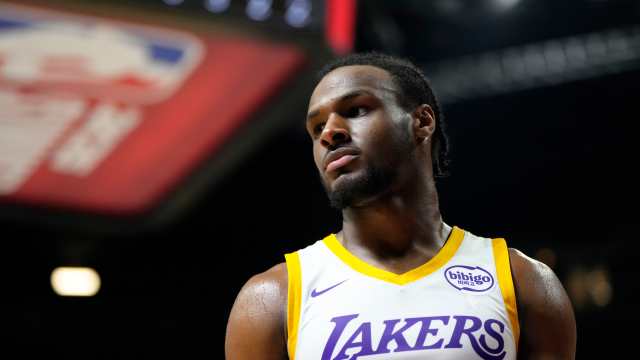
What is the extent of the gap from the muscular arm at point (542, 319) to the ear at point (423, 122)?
50 centimetres

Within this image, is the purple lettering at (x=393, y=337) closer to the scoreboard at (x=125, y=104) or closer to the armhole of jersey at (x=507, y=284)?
the armhole of jersey at (x=507, y=284)

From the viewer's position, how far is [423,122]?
2693mm

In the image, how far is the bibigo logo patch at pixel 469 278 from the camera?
241cm

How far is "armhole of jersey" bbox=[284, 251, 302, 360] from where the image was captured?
93.4 inches

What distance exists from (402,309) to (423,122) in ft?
2.10

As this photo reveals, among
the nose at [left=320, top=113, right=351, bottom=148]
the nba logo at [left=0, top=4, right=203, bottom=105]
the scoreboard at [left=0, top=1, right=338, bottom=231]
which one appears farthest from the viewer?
the scoreboard at [left=0, top=1, right=338, bottom=231]

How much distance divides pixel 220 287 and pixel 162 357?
1.07 meters

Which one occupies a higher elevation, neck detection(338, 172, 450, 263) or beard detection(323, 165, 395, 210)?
beard detection(323, 165, 395, 210)

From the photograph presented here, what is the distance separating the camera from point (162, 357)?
33.5 feet

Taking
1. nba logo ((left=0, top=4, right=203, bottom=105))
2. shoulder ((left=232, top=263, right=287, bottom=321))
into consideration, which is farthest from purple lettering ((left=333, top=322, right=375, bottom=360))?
nba logo ((left=0, top=4, right=203, bottom=105))

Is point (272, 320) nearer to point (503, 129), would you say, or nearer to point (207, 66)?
point (207, 66)

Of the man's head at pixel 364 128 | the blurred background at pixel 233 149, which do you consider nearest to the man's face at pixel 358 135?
the man's head at pixel 364 128

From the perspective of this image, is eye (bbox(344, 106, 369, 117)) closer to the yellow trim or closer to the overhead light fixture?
A: the yellow trim

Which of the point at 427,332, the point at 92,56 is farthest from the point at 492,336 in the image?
the point at 92,56
